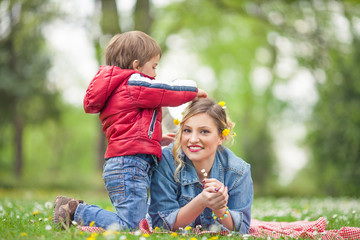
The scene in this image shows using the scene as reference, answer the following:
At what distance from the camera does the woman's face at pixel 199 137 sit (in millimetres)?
3848

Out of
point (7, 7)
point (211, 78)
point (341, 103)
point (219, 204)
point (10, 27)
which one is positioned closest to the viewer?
point (219, 204)

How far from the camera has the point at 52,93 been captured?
744 inches

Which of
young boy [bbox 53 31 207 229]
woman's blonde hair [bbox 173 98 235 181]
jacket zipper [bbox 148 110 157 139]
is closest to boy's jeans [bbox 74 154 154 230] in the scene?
young boy [bbox 53 31 207 229]

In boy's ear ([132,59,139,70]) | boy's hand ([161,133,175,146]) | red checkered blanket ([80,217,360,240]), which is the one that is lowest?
red checkered blanket ([80,217,360,240])

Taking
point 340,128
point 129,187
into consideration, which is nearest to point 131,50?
point 129,187

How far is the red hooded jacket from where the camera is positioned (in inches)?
150

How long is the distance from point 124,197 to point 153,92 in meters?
1.04

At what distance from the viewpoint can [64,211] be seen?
3.71 meters

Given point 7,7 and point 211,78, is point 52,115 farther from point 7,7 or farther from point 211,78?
point 211,78

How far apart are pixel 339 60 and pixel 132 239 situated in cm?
1243

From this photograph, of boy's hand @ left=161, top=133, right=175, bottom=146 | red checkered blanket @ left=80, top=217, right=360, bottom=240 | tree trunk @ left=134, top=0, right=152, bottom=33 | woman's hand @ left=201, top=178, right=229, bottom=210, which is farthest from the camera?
tree trunk @ left=134, top=0, right=152, bottom=33

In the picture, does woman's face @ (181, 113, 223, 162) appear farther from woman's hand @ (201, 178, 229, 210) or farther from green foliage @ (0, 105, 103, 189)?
green foliage @ (0, 105, 103, 189)

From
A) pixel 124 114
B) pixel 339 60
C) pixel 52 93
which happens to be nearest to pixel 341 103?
pixel 339 60

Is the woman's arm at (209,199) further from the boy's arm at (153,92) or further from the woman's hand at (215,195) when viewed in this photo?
the boy's arm at (153,92)
